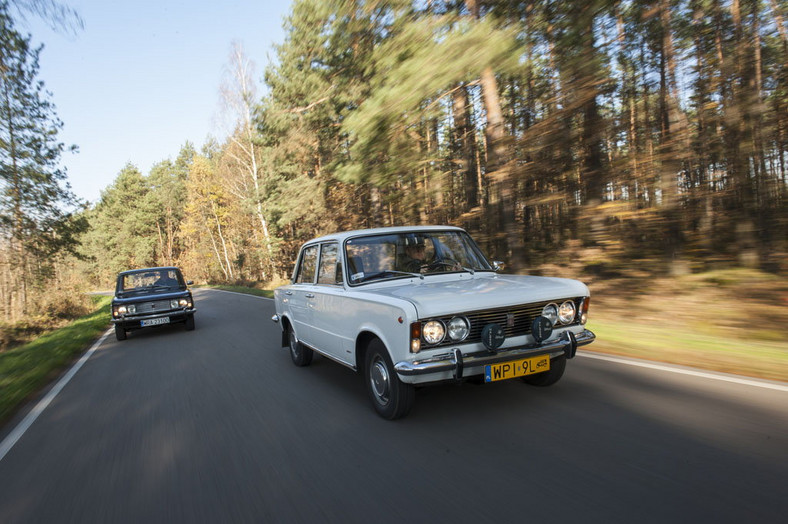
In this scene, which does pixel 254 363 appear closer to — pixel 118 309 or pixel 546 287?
pixel 546 287

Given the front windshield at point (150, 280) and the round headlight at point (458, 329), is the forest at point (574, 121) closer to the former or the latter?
the front windshield at point (150, 280)

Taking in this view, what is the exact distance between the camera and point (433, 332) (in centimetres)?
369

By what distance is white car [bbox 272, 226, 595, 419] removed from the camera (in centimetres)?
368

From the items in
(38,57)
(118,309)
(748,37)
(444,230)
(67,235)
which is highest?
(38,57)

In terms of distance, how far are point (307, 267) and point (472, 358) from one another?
3170 millimetres

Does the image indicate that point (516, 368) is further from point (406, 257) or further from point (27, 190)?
point (27, 190)

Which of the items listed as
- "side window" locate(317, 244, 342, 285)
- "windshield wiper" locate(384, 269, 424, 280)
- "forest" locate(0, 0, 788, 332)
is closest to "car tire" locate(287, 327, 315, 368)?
"side window" locate(317, 244, 342, 285)

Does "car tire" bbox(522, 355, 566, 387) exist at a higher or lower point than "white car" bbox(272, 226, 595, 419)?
lower

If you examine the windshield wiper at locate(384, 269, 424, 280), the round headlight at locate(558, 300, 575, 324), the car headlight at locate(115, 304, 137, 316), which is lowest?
the car headlight at locate(115, 304, 137, 316)

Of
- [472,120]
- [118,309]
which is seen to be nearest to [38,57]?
[118,309]

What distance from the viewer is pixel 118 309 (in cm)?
1098

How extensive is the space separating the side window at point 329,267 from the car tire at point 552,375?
88.1 inches

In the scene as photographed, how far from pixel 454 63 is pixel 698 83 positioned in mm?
5713

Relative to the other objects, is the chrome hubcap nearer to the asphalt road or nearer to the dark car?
the asphalt road
